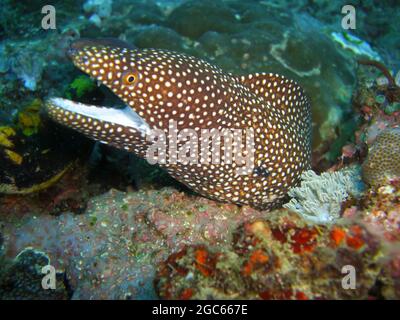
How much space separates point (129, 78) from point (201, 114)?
0.98 meters

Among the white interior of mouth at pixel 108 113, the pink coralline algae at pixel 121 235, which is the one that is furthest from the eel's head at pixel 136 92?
the pink coralline algae at pixel 121 235

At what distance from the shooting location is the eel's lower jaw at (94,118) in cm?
354

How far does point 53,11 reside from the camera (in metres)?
8.56

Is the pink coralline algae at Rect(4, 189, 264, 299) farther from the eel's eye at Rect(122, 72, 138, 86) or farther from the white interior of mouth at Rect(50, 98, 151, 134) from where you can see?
the eel's eye at Rect(122, 72, 138, 86)

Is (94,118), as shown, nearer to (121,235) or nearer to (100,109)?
(100,109)

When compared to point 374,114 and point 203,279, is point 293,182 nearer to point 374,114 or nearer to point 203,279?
point 374,114

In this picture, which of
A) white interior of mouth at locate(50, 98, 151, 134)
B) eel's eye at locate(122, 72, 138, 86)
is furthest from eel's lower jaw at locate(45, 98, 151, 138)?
eel's eye at locate(122, 72, 138, 86)

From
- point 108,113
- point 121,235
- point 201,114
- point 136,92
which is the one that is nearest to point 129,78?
point 136,92

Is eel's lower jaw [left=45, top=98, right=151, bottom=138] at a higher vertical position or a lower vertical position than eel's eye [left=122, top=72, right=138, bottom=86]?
lower

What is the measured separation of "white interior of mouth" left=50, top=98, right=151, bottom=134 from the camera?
142 inches

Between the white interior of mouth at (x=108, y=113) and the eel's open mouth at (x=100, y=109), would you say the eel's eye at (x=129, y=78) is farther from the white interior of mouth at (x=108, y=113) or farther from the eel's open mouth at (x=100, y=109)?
the white interior of mouth at (x=108, y=113)

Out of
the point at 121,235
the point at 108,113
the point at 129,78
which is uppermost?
the point at 129,78

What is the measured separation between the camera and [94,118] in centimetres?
358
